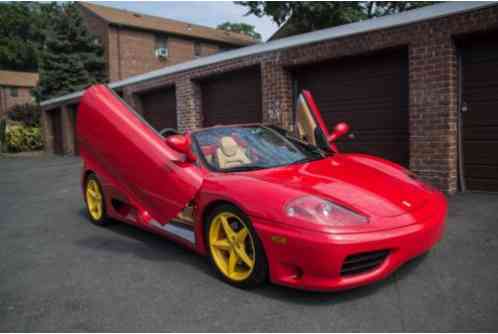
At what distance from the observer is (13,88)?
4819 cm

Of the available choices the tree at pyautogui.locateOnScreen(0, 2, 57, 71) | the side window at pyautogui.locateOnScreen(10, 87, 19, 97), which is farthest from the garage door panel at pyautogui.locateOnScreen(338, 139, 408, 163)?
the tree at pyautogui.locateOnScreen(0, 2, 57, 71)

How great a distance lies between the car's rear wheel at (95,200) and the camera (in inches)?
203

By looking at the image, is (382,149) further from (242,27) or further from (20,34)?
(20,34)

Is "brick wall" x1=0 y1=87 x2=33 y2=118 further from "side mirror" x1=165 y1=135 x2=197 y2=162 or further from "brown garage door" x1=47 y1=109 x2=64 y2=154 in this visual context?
"side mirror" x1=165 y1=135 x2=197 y2=162

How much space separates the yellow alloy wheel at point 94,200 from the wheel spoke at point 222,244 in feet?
7.85

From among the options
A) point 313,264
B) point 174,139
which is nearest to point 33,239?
point 174,139

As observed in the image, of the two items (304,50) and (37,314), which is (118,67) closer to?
(304,50)

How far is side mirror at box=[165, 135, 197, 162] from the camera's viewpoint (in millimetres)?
3402

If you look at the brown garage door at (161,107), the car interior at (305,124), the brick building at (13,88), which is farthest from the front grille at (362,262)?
the brick building at (13,88)

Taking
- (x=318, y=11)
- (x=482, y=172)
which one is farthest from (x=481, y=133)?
(x=318, y=11)

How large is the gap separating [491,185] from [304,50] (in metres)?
3.87

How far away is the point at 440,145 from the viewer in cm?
616

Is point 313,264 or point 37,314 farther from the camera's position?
point 37,314

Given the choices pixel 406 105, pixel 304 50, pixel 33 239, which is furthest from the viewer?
pixel 304 50
